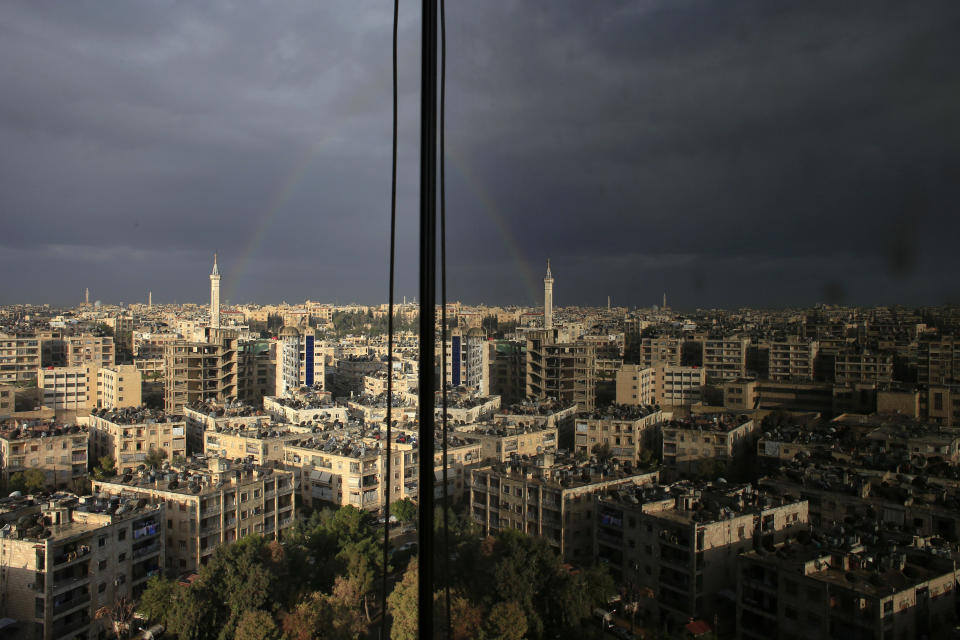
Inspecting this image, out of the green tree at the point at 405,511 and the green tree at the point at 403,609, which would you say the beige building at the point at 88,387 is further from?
the green tree at the point at 403,609

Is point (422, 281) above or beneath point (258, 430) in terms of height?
above

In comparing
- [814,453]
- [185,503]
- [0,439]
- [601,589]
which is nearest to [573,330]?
Answer: [814,453]

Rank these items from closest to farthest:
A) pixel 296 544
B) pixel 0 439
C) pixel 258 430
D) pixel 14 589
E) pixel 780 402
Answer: pixel 14 589 → pixel 296 544 → pixel 780 402 → pixel 0 439 → pixel 258 430

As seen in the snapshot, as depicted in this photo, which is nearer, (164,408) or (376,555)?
(376,555)

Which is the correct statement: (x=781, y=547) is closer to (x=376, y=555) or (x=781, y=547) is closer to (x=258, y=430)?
(x=376, y=555)

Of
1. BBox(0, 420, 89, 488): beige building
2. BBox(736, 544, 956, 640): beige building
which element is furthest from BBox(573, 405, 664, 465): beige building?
BBox(0, 420, 89, 488): beige building

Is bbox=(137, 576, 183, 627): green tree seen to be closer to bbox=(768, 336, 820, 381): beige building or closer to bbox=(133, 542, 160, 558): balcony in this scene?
bbox=(133, 542, 160, 558): balcony

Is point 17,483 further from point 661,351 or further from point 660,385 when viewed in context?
point 661,351
